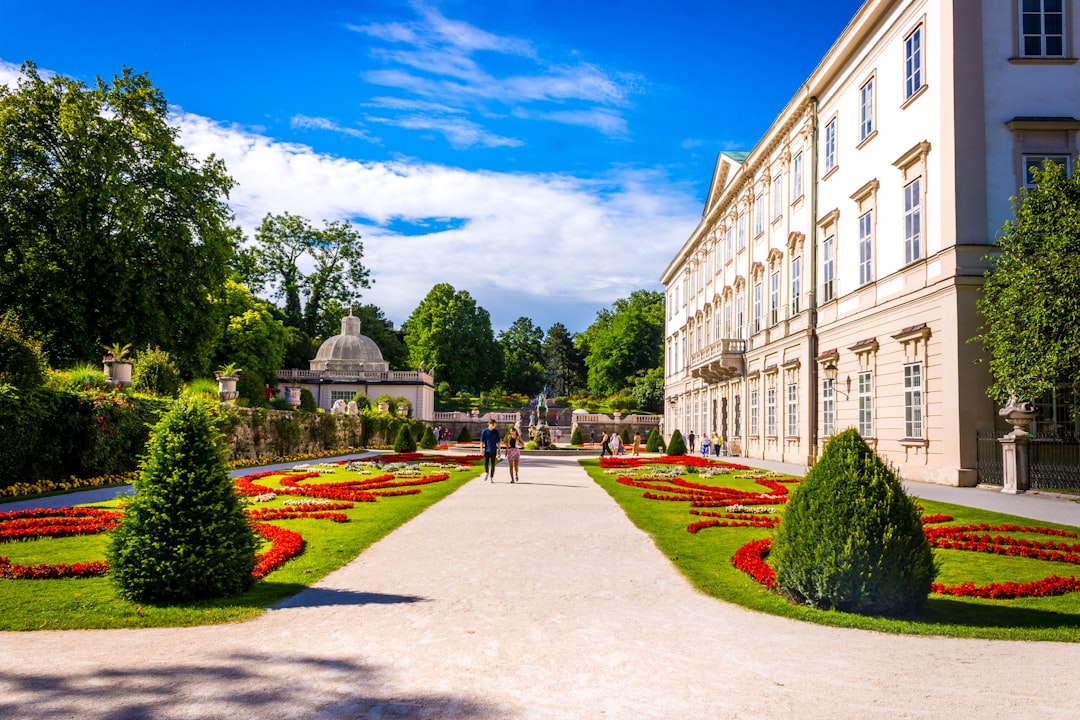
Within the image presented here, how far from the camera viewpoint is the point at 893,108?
22891mm

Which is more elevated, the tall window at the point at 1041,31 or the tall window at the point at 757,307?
the tall window at the point at 1041,31

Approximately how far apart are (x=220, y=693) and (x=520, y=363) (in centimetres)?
9761

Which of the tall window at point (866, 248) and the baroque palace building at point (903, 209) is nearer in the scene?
the baroque palace building at point (903, 209)

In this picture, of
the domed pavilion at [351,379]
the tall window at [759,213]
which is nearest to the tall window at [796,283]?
the tall window at [759,213]

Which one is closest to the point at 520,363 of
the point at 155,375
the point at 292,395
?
the point at 292,395

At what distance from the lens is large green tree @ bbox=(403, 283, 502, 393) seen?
3145 inches

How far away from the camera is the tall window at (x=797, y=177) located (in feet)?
102

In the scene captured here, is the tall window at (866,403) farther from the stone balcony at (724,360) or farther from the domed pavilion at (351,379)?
the domed pavilion at (351,379)

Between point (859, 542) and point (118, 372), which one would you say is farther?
point (118, 372)

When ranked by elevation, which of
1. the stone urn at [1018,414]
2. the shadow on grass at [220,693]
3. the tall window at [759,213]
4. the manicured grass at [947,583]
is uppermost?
the tall window at [759,213]

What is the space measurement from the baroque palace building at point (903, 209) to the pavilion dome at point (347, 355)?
3897 centimetres

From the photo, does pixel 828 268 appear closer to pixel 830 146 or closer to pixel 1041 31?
pixel 830 146

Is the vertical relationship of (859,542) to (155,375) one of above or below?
below

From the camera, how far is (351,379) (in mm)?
64500
